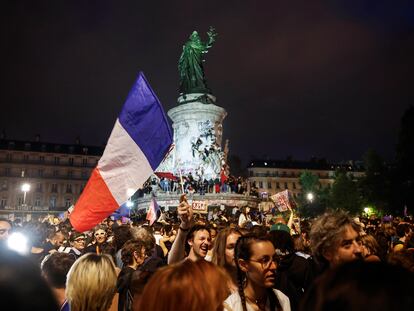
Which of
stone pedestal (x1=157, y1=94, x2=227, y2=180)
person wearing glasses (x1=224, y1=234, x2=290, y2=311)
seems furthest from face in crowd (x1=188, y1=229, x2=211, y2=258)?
stone pedestal (x1=157, y1=94, x2=227, y2=180)

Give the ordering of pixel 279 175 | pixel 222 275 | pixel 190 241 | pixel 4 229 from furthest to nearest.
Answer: pixel 279 175 → pixel 4 229 → pixel 190 241 → pixel 222 275

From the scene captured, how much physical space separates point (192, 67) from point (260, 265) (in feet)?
144

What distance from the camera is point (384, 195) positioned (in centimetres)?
4597

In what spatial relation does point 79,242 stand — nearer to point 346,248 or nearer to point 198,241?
point 198,241

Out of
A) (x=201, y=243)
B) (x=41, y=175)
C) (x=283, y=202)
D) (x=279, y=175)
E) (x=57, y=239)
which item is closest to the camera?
(x=201, y=243)

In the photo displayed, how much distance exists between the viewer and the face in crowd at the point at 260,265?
12.3 feet

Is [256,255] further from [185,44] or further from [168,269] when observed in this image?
[185,44]

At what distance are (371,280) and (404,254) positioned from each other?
4.15 meters

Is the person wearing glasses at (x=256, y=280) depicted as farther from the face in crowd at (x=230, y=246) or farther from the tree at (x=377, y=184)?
the tree at (x=377, y=184)

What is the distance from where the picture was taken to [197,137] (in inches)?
1647

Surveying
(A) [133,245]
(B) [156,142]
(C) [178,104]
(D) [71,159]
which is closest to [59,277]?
(A) [133,245]

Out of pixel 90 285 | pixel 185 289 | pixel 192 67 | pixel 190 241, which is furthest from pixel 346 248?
pixel 192 67

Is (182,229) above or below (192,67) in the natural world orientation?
below

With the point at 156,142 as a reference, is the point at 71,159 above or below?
above
